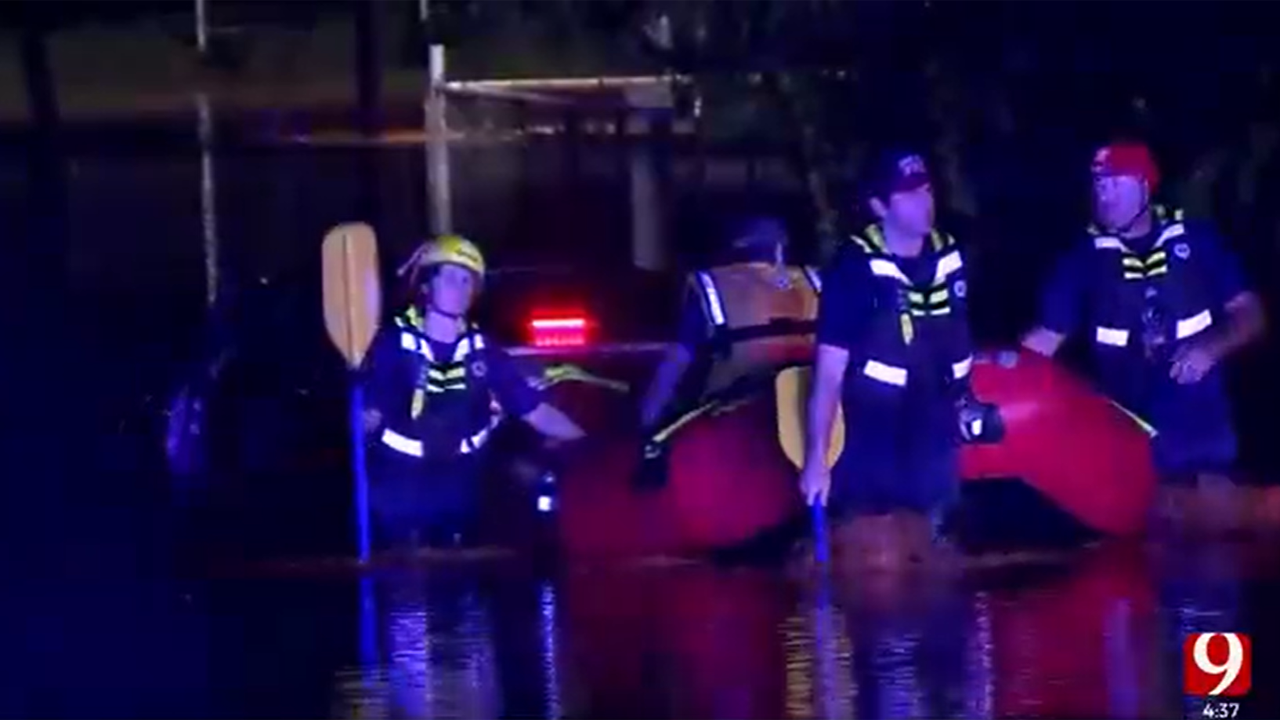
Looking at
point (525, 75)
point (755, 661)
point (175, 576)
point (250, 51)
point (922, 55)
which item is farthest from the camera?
point (250, 51)

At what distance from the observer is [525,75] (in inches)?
673

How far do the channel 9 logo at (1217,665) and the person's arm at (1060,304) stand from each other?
2.38m

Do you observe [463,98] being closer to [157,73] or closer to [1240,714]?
[157,73]

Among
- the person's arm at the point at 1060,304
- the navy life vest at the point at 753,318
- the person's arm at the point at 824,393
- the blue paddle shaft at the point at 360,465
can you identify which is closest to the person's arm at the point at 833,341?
the person's arm at the point at 824,393

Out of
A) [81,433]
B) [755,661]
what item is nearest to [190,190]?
[81,433]

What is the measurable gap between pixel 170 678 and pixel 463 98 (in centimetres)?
810

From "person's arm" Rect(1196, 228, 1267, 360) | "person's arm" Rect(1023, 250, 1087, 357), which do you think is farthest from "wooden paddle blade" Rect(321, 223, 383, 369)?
"person's arm" Rect(1196, 228, 1267, 360)

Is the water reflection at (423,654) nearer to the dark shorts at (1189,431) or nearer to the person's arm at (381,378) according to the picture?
the person's arm at (381,378)

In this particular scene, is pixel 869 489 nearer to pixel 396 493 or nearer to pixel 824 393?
pixel 824 393

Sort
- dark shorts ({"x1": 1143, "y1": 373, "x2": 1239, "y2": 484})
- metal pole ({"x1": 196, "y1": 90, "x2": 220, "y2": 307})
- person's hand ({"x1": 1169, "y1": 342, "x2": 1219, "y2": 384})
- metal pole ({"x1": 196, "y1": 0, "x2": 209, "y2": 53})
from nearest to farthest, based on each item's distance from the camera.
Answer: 1. person's hand ({"x1": 1169, "y1": 342, "x2": 1219, "y2": 384})
2. dark shorts ({"x1": 1143, "y1": 373, "x2": 1239, "y2": 484})
3. metal pole ({"x1": 196, "y1": 0, "x2": 209, "y2": 53})
4. metal pole ({"x1": 196, "y1": 90, "x2": 220, "y2": 307})

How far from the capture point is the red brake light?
40.7 feet

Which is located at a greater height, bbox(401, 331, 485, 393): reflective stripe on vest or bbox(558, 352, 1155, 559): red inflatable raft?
bbox(401, 331, 485, 393): reflective stripe on vest

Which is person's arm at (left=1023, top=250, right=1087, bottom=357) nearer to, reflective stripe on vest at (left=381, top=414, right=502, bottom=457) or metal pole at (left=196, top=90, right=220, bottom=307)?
reflective stripe on vest at (left=381, top=414, right=502, bottom=457)

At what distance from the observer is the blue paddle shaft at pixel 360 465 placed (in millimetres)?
11555
